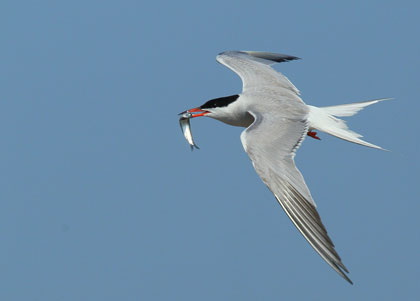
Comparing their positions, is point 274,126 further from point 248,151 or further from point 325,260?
point 325,260

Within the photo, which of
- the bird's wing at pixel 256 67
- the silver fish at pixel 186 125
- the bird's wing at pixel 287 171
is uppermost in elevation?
the bird's wing at pixel 256 67

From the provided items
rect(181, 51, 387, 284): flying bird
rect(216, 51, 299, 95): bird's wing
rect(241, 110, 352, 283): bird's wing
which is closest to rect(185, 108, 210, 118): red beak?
rect(181, 51, 387, 284): flying bird

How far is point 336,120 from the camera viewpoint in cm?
862

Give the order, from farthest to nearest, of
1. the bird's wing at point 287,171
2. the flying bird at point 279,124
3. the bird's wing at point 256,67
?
1. the bird's wing at point 256,67
2. the flying bird at point 279,124
3. the bird's wing at point 287,171

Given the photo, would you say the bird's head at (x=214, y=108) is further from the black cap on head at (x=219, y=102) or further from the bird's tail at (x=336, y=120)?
the bird's tail at (x=336, y=120)

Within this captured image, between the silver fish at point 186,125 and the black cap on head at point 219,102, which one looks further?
the silver fish at point 186,125

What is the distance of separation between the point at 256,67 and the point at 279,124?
2256 millimetres

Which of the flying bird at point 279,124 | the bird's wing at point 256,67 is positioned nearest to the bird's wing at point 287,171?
the flying bird at point 279,124

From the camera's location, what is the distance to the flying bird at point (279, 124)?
6363 mm

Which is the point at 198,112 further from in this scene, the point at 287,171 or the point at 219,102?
the point at 287,171

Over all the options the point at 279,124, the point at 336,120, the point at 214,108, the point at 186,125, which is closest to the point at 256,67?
the point at 214,108

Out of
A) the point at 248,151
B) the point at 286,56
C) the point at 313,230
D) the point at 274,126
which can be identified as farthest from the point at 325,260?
the point at 286,56

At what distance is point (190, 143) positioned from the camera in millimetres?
8812

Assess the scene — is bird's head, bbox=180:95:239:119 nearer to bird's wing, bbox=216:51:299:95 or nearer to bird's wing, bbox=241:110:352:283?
bird's wing, bbox=216:51:299:95
